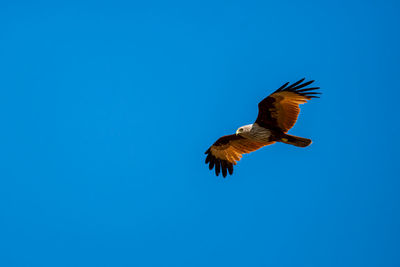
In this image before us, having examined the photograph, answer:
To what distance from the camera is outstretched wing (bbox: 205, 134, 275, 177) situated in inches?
467

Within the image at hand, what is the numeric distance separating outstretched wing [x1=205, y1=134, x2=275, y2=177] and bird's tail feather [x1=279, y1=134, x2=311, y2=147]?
1.05m

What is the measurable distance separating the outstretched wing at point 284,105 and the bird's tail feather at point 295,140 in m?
0.27

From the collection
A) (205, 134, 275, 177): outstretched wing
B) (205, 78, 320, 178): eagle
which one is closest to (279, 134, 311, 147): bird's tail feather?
(205, 78, 320, 178): eagle

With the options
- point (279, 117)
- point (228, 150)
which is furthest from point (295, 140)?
point (228, 150)

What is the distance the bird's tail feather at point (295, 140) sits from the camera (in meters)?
10.4

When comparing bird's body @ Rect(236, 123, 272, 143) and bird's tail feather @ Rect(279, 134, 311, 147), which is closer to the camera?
bird's tail feather @ Rect(279, 134, 311, 147)

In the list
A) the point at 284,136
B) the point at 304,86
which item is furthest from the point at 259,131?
the point at 304,86

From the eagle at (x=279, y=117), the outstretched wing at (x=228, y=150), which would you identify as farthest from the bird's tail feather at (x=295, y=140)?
the outstretched wing at (x=228, y=150)

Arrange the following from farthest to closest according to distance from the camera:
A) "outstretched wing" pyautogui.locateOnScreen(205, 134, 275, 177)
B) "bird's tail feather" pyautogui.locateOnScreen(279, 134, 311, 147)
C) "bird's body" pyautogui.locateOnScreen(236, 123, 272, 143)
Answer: "outstretched wing" pyautogui.locateOnScreen(205, 134, 275, 177), "bird's body" pyautogui.locateOnScreen(236, 123, 272, 143), "bird's tail feather" pyautogui.locateOnScreen(279, 134, 311, 147)

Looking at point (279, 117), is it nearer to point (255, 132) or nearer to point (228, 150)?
point (255, 132)

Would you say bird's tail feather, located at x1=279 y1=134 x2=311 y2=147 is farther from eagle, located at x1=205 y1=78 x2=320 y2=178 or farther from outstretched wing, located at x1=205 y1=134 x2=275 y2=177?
outstretched wing, located at x1=205 y1=134 x2=275 y2=177

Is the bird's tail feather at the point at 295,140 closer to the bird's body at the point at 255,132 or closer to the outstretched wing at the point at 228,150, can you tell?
the bird's body at the point at 255,132

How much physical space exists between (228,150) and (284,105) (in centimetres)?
241

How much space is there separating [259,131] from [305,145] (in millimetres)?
1209
